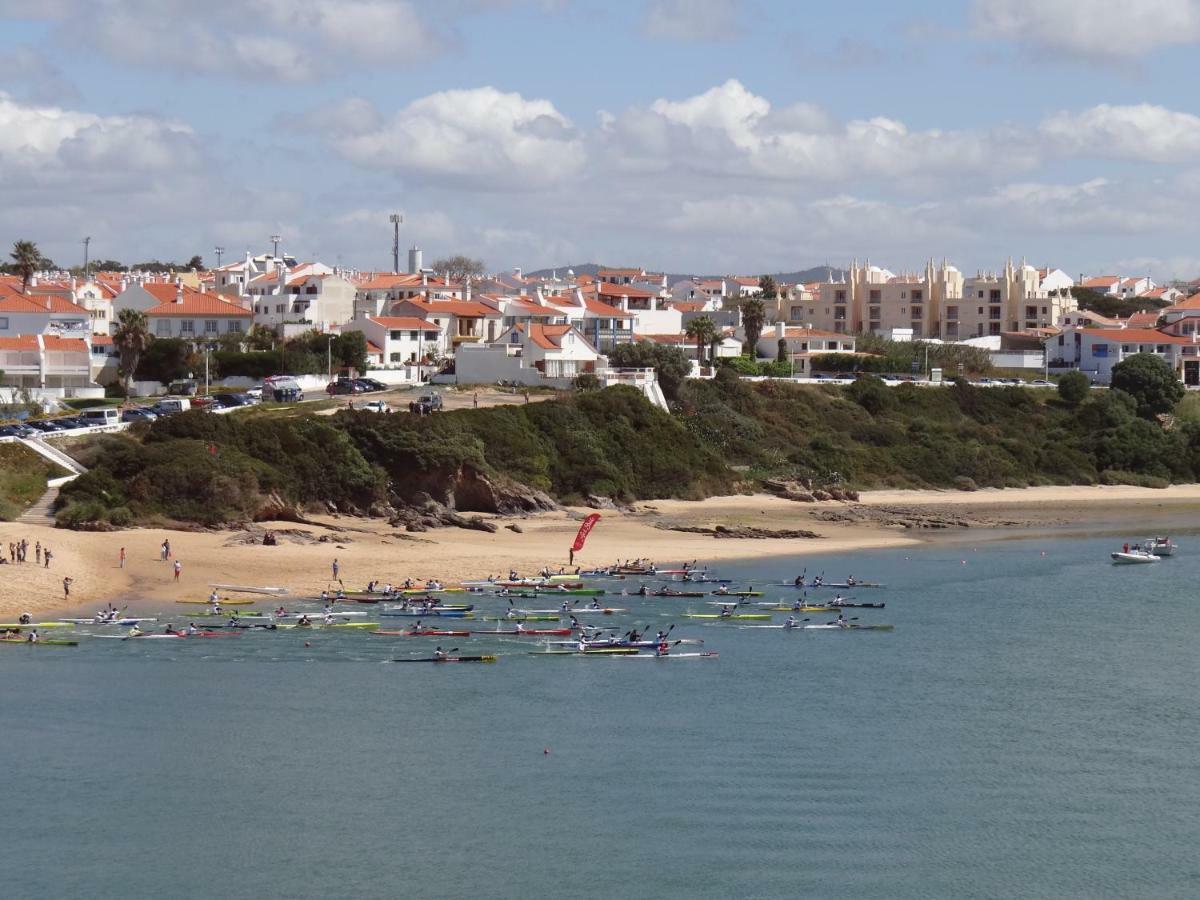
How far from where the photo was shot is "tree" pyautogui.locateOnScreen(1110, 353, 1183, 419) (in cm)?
11244

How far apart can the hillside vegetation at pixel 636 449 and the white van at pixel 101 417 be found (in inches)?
147

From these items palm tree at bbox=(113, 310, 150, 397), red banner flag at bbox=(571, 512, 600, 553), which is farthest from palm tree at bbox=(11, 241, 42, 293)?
red banner flag at bbox=(571, 512, 600, 553)

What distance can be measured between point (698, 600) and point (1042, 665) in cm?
1330

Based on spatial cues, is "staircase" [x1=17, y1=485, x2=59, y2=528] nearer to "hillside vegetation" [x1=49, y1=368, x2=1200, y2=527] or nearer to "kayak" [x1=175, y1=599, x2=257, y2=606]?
"hillside vegetation" [x1=49, y1=368, x2=1200, y2=527]

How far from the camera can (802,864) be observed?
31.8 metres

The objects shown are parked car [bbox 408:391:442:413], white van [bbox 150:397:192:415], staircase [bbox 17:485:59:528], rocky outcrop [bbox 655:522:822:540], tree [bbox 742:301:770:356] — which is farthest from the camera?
tree [bbox 742:301:770:356]

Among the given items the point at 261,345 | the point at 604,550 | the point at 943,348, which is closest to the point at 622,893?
the point at 604,550

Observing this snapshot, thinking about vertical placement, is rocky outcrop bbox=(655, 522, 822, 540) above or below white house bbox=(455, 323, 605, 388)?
below

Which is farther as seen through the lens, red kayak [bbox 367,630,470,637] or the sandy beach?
the sandy beach

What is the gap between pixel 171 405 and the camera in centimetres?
8262

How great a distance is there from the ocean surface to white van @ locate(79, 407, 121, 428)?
2817 centimetres

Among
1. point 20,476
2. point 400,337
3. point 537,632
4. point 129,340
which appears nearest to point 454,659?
point 537,632

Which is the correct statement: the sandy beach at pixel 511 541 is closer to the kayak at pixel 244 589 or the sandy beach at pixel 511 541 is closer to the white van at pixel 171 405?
the kayak at pixel 244 589

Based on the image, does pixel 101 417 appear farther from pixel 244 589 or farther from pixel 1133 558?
pixel 1133 558
